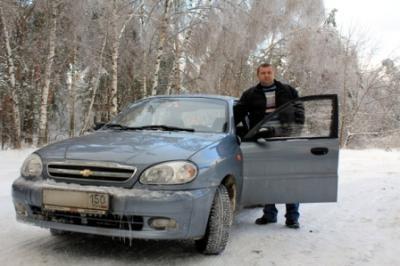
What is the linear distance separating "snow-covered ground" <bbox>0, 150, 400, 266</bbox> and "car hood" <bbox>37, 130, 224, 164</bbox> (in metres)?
0.84

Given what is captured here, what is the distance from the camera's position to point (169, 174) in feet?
12.2

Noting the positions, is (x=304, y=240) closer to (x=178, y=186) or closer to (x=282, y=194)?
(x=282, y=194)

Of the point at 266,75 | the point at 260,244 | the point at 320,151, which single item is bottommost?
the point at 260,244

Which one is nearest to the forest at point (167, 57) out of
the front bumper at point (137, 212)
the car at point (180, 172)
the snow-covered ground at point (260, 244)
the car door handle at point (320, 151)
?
the snow-covered ground at point (260, 244)

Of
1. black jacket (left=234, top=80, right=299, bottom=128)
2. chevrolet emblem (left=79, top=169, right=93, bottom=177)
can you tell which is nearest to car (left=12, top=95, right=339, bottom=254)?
chevrolet emblem (left=79, top=169, right=93, bottom=177)

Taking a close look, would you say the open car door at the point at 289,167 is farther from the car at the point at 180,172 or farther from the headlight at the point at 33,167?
the headlight at the point at 33,167

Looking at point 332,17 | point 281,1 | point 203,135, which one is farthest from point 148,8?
point 332,17

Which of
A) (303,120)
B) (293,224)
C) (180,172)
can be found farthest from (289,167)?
(180,172)

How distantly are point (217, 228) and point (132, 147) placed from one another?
0.97 meters

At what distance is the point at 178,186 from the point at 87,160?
0.75m

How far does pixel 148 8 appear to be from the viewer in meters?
19.0

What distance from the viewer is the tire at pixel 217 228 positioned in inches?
159

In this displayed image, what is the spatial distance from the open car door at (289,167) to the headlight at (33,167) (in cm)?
188

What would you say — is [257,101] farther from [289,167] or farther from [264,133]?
[289,167]
